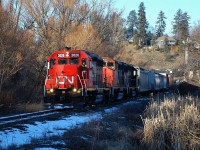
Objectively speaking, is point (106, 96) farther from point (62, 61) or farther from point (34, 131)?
point (34, 131)

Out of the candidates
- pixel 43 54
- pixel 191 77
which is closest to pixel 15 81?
pixel 43 54

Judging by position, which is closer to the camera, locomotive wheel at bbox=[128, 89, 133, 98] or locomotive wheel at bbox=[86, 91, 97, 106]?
locomotive wheel at bbox=[86, 91, 97, 106]

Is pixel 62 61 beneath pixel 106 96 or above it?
above

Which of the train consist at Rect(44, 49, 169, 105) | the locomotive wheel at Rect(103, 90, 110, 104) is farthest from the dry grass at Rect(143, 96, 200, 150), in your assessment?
the locomotive wheel at Rect(103, 90, 110, 104)

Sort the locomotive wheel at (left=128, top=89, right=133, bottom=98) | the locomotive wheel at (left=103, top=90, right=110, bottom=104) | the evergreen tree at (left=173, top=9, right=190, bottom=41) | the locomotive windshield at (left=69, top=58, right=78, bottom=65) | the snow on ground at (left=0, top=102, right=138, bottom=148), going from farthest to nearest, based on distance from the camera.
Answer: the evergreen tree at (left=173, top=9, right=190, bottom=41) < the locomotive wheel at (left=128, top=89, right=133, bottom=98) < the locomotive wheel at (left=103, top=90, right=110, bottom=104) < the locomotive windshield at (left=69, top=58, right=78, bottom=65) < the snow on ground at (left=0, top=102, right=138, bottom=148)

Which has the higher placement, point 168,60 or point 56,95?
point 168,60

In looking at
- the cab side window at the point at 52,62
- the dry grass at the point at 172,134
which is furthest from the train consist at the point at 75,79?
the dry grass at the point at 172,134

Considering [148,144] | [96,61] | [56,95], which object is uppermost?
[96,61]

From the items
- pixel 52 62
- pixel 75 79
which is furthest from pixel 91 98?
pixel 52 62

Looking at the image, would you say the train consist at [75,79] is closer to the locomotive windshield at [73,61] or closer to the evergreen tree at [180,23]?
the locomotive windshield at [73,61]

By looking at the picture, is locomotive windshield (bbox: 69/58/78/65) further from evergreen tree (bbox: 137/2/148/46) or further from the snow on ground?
evergreen tree (bbox: 137/2/148/46)

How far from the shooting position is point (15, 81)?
71.9 feet

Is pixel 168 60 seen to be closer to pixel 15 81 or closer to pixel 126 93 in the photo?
pixel 126 93

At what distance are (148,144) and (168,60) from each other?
88754 mm
